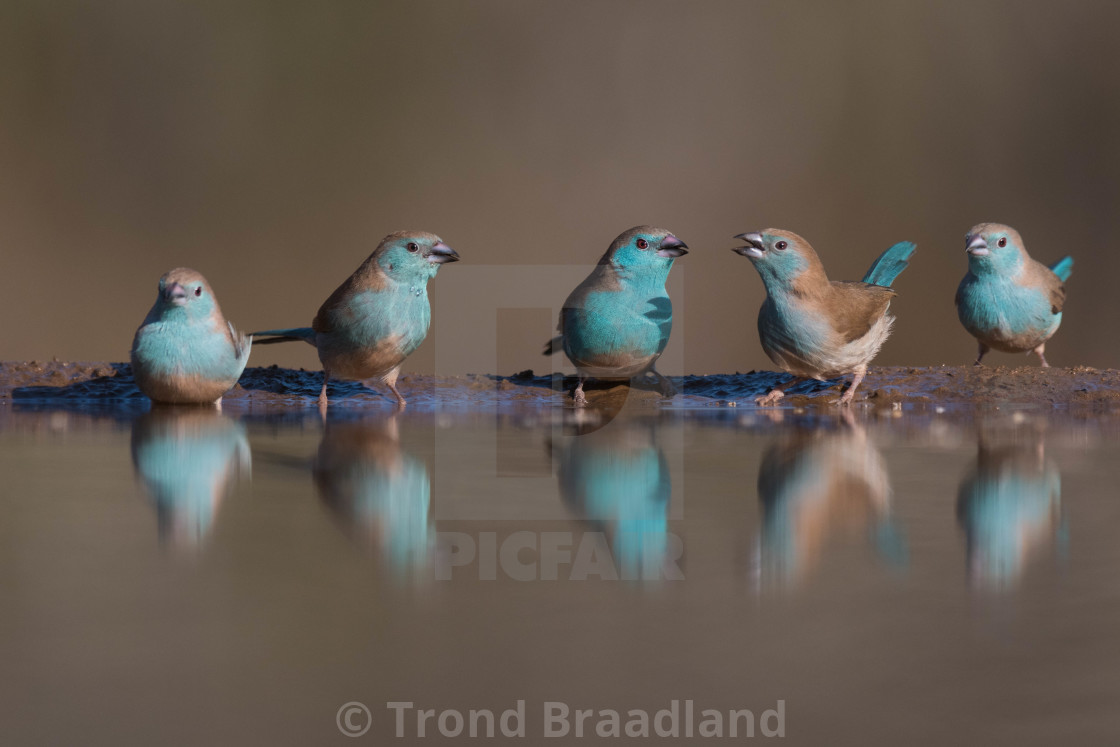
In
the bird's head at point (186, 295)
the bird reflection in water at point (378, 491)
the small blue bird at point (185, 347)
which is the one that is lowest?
the bird reflection in water at point (378, 491)

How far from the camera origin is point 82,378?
6695 mm

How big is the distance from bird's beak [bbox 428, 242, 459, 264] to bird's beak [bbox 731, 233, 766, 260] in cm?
149

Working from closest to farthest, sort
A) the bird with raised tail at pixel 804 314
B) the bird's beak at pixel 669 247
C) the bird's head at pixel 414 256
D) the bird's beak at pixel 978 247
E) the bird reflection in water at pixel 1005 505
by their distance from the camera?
1. the bird reflection in water at pixel 1005 505
2. the bird with raised tail at pixel 804 314
3. the bird's head at pixel 414 256
4. the bird's beak at pixel 669 247
5. the bird's beak at pixel 978 247

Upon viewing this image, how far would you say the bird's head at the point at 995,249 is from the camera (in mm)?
6848

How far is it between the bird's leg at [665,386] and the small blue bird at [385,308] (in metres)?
1.38

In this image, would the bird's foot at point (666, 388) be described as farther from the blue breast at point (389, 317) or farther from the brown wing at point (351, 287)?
the brown wing at point (351, 287)

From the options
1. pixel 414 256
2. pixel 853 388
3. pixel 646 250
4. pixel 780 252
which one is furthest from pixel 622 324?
pixel 853 388

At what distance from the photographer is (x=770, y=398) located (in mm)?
6234

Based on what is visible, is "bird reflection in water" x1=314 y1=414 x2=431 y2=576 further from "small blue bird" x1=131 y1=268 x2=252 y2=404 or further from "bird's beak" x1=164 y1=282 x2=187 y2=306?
"bird's beak" x1=164 y1=282 x2=187 y2=306

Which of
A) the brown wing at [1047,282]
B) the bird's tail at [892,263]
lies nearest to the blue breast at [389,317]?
the bird's tail at [892,263]

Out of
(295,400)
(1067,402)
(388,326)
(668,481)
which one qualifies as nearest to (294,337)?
(295,400)

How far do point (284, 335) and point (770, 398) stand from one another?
287 cm

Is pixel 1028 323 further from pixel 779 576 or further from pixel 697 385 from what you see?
pixel 779 576

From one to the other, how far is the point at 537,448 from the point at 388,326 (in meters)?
1.63
